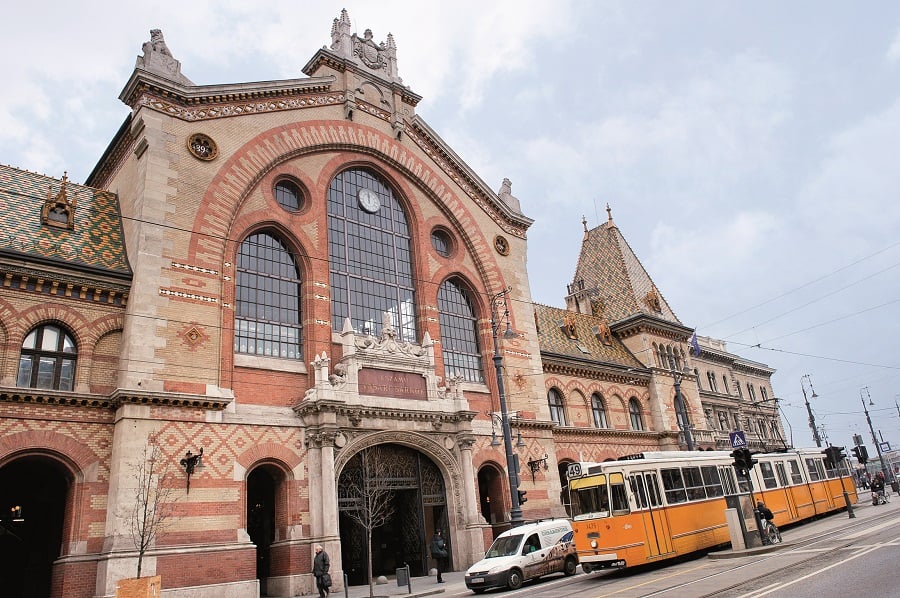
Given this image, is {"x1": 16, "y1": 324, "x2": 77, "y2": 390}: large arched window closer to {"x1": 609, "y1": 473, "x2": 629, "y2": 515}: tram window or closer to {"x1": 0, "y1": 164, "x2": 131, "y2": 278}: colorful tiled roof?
{"x1": 0, "y1": 164, "x2": 131, "y2": 278}: colorful tiled roof

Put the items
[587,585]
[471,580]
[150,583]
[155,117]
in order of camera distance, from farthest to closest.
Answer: [155,117]
[471,580]
[587,585]
[150,583]

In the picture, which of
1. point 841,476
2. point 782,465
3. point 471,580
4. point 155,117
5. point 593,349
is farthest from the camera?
point 593,349

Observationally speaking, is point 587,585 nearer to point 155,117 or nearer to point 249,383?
point 249,383

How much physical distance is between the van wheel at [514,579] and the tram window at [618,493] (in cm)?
335

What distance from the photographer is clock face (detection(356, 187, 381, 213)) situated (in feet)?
97.2

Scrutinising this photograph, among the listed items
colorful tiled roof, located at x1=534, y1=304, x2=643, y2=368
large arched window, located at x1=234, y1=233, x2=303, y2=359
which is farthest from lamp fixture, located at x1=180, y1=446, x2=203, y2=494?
colorful tiled roof, located at x1=534, y1=304, x2=643, y2=368

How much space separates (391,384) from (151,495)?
32.0ft

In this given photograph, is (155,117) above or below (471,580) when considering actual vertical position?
above

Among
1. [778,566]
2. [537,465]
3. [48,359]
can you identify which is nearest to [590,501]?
[778,566]

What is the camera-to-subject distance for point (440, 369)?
96.0ft

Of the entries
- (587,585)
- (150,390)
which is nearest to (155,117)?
(150,390)

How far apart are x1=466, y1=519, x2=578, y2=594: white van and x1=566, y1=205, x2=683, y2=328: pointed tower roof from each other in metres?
24.0

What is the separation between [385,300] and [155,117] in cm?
1131

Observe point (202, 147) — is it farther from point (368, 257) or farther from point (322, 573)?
point (322, 573)
